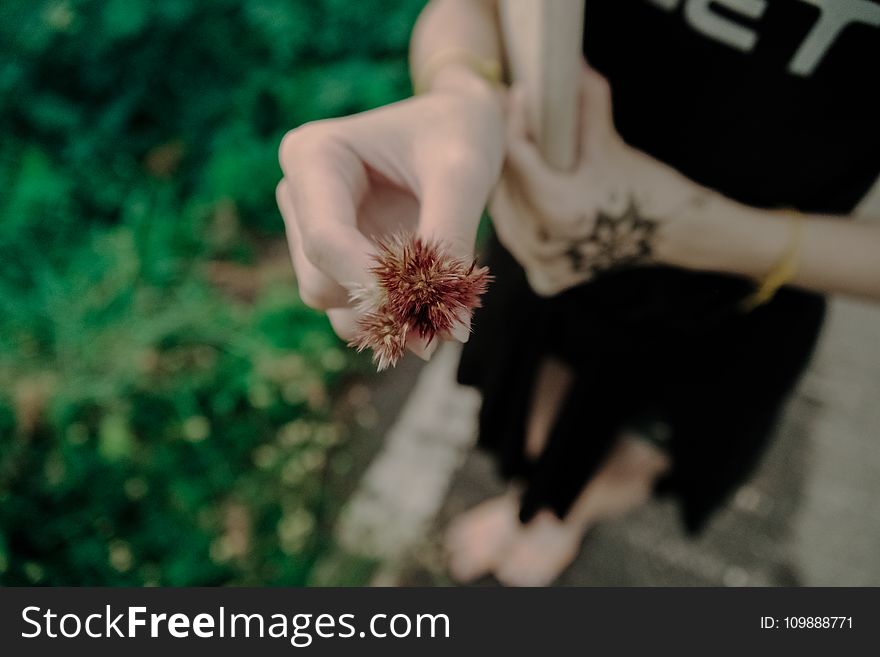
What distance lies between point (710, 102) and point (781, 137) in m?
0.10

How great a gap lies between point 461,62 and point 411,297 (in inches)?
18.1

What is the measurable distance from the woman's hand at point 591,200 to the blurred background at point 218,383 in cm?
98

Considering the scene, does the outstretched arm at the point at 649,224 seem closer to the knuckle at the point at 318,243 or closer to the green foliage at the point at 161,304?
the knuckle at the point at 318,243

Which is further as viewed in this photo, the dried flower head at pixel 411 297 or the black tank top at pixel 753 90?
the black tank top at pixel 753 90

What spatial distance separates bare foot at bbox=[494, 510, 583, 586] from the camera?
4.86 ft

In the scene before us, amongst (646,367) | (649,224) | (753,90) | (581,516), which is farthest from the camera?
(581,516)

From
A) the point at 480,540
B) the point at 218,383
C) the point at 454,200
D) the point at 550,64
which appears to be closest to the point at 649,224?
the point at 550,64

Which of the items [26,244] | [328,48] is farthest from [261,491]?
[328,48]

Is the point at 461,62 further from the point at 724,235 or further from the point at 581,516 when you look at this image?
the point at 581,516

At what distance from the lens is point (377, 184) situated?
54cm

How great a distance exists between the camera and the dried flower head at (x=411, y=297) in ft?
1.30

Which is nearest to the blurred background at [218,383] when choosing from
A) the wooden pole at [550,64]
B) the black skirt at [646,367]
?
the black skirt at [646,367]

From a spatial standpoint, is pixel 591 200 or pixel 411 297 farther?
pixel 591 200

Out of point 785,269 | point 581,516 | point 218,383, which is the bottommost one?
point 581,516
